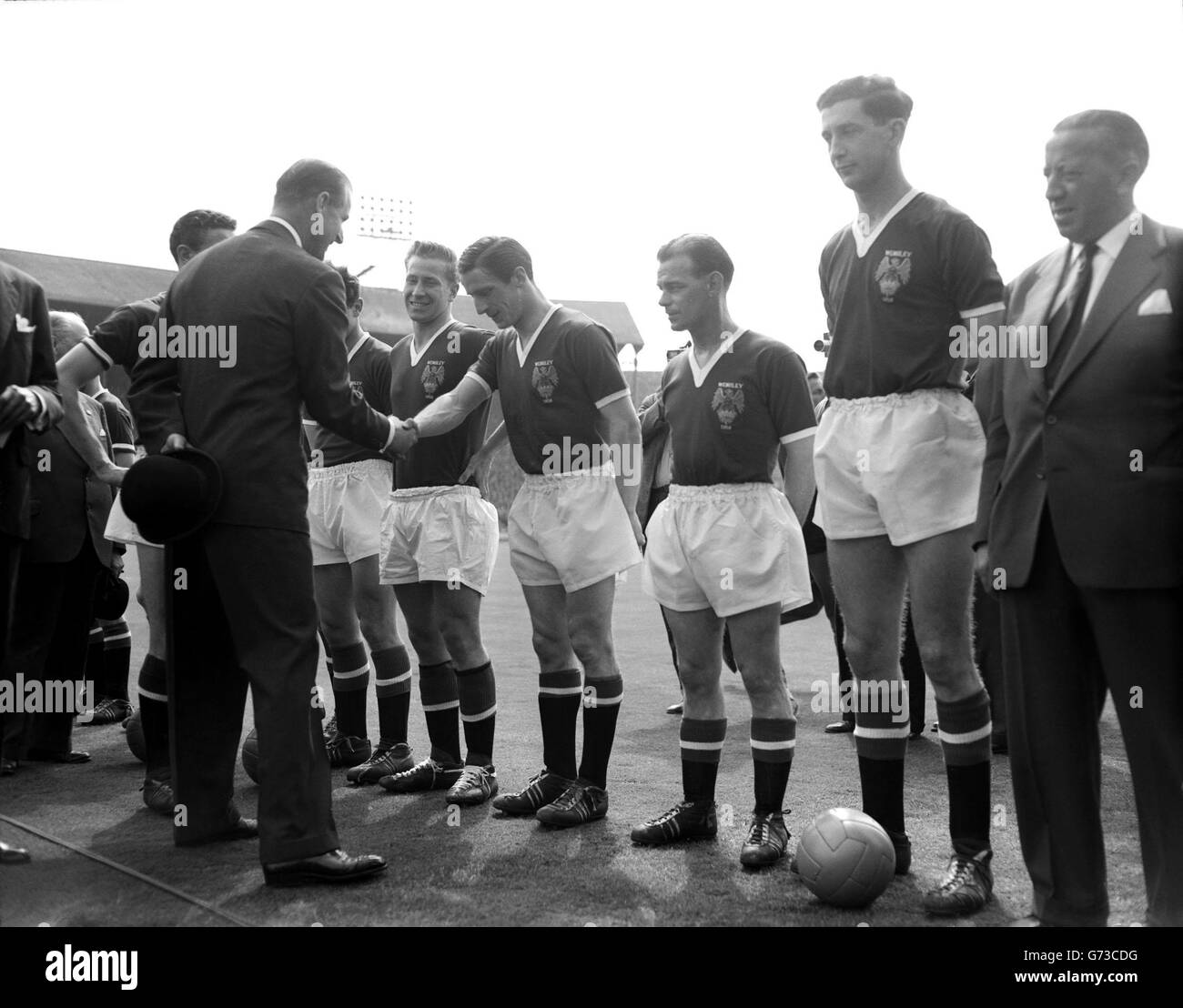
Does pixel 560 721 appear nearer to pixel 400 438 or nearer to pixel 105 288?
pixel 400 438

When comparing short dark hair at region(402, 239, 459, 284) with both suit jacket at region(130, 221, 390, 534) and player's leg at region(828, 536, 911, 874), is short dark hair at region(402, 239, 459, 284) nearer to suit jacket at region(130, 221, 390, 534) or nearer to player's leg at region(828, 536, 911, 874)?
suit jacket at region(130, 221, 390, 534)

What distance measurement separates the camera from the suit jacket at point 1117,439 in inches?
120

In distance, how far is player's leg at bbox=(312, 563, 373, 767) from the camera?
5.87 metres

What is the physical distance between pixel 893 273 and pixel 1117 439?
1.02 metres

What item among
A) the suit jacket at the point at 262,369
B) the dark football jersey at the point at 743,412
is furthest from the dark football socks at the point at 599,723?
the suit jacket at the point at 262,369

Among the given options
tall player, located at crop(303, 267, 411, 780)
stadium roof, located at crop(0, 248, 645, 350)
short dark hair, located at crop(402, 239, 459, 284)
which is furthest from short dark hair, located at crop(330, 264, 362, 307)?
stadium roof, located at crop(0, 248, 645, 350)

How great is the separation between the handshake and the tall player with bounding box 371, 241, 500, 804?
29.9 inches

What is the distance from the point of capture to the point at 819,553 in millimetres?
7344

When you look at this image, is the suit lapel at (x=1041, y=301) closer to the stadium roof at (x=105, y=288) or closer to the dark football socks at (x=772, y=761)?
the dark football socks at (x=772, y=761)

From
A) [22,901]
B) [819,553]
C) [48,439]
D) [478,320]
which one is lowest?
[22,901]
